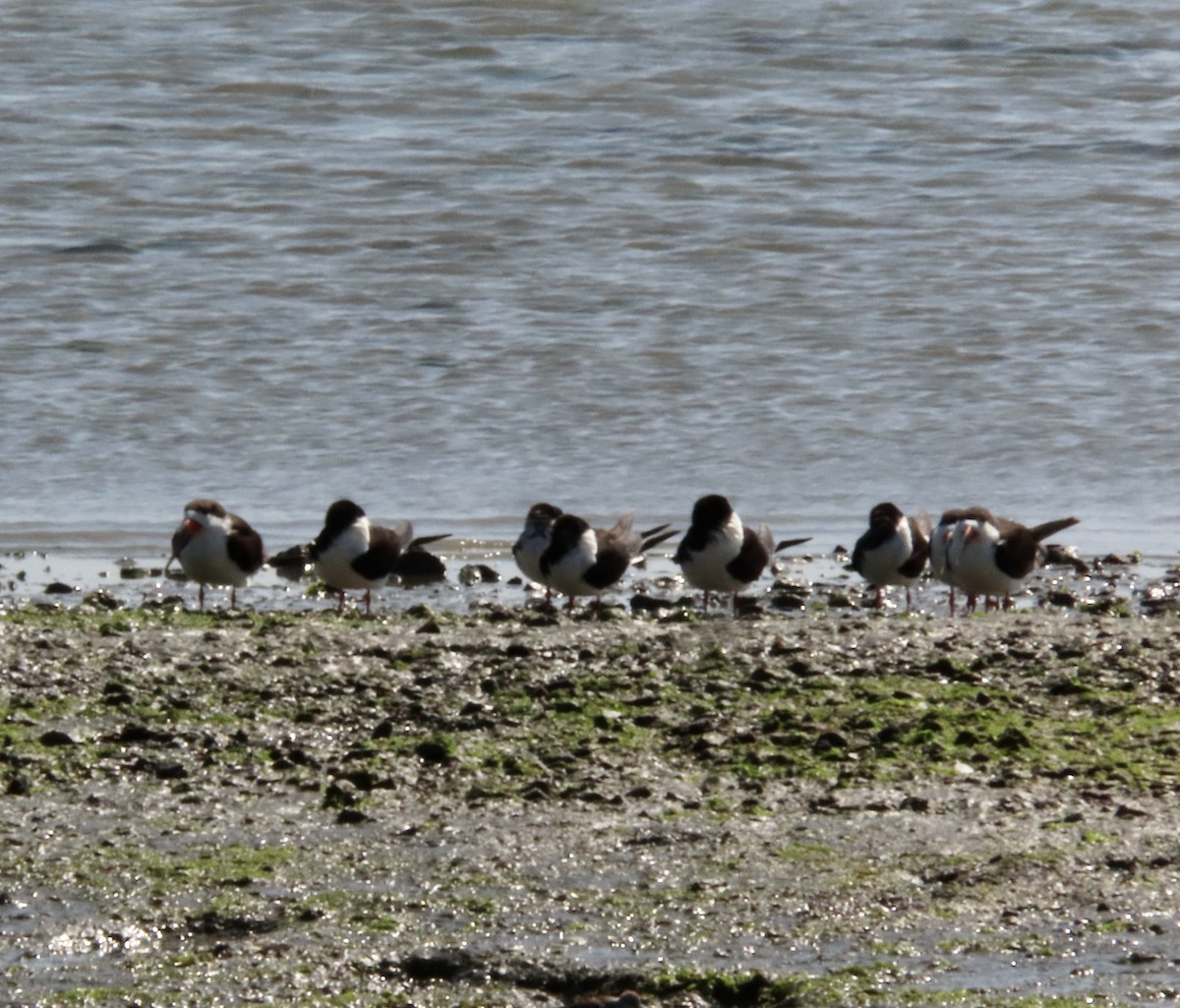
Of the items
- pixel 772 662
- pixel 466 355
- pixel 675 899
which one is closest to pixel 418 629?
pixel 772 662

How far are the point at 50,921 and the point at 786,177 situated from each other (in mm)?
15806

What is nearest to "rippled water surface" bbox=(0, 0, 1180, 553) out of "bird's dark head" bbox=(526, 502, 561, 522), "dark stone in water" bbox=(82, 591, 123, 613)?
"bird's dark head" bbox=(526, 502, 561, 522)

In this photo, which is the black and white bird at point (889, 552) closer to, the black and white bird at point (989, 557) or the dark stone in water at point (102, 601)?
the black and white bird at point (989, 557)

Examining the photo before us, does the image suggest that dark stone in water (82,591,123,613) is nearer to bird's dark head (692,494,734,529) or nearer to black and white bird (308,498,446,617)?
black and white bird (308,498,446,617)

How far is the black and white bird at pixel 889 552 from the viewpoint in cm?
1040

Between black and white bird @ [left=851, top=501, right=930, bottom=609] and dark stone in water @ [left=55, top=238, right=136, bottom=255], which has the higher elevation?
dark stone in water @ [left=55, top=238, right=136, bottom=255]

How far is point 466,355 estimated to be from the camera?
15.3 m

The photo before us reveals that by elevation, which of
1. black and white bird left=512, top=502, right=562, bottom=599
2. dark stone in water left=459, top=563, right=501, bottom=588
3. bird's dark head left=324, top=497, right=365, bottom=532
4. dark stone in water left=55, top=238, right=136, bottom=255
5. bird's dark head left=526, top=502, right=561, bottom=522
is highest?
dark stone in water left=55, top=238, right=136, bottom=255

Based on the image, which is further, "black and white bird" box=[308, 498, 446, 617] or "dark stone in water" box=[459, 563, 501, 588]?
"dark stone in water" box=[459, 563, 501, 588]

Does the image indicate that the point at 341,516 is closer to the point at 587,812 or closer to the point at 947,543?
the point at 947,543

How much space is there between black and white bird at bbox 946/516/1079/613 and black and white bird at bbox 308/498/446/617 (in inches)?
101

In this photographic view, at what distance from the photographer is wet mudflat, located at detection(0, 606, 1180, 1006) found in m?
5.02

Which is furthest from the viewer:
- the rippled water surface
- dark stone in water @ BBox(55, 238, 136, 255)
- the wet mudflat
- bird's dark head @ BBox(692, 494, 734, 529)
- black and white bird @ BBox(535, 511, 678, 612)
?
dark stone in water @ BBox(55, 238, 136, 255)

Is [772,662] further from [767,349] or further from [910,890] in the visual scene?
[767,349]
